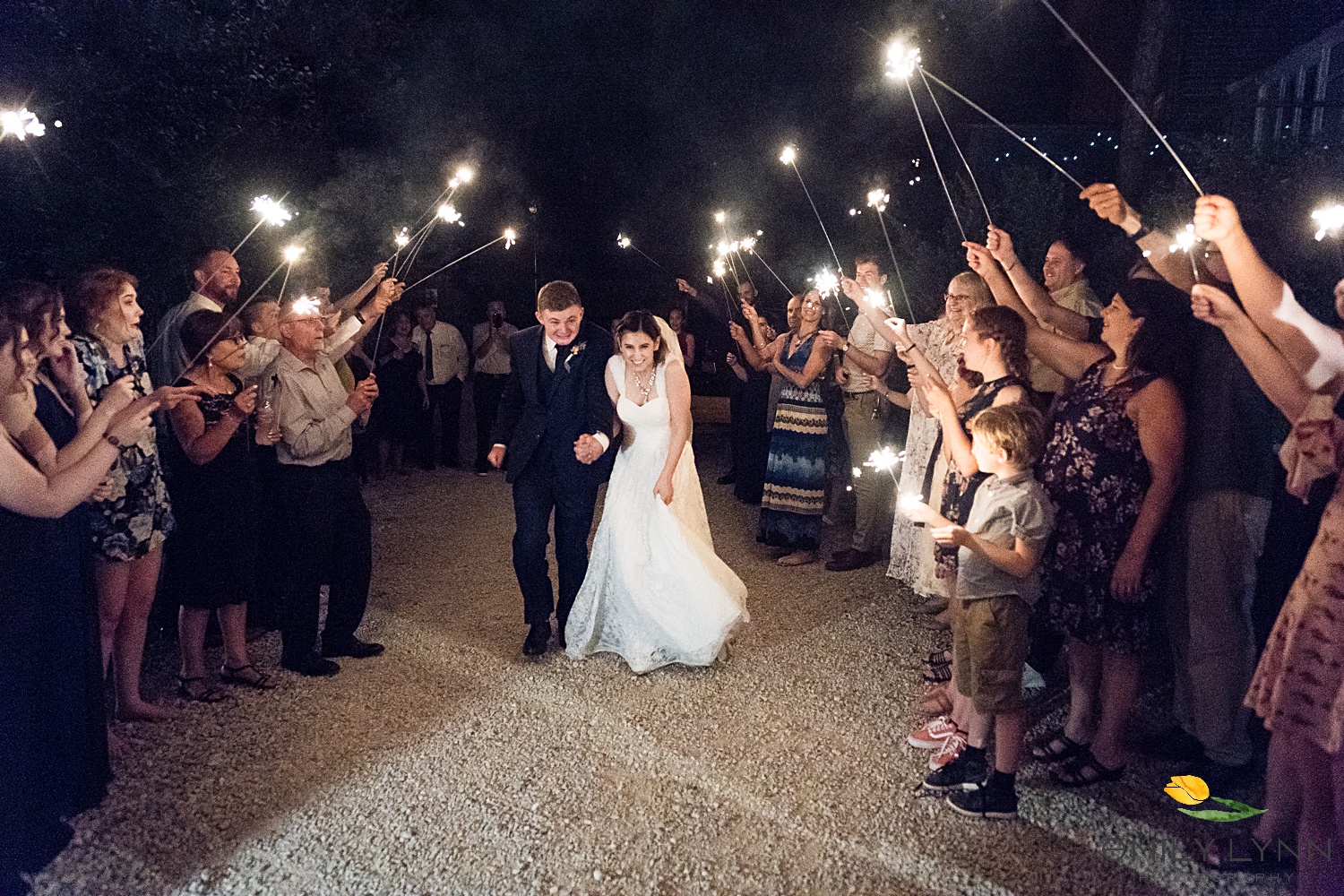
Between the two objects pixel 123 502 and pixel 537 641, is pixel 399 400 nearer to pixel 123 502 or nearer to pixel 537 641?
pixel 537 641

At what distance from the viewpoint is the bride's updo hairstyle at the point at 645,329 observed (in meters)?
4.61

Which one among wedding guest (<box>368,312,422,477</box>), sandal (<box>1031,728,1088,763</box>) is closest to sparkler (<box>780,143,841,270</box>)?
sandal (<box>1031,728,1088,763</box>)

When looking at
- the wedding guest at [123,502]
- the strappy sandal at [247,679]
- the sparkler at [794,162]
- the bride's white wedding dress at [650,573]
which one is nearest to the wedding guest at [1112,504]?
the bride's white wedding dress at [650,573]

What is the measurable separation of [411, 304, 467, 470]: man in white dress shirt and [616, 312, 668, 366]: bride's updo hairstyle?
587 cm

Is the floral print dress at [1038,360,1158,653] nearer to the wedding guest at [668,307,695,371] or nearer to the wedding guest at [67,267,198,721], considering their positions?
the wedding guest at [67,267,198,721]

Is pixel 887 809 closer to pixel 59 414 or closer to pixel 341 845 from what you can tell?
Result: pixel 341 845

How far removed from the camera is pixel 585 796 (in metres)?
3.53

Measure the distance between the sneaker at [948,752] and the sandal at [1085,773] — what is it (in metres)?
0.39

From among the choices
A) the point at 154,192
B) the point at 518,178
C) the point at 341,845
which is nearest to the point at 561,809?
the point at 341,845

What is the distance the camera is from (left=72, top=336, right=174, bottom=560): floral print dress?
3.64 m

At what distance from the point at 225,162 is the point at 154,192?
3.22ft

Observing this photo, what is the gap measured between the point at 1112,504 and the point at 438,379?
8.08 meters

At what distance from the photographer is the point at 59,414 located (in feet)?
10.8

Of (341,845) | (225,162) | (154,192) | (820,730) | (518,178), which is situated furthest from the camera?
(518,178)
